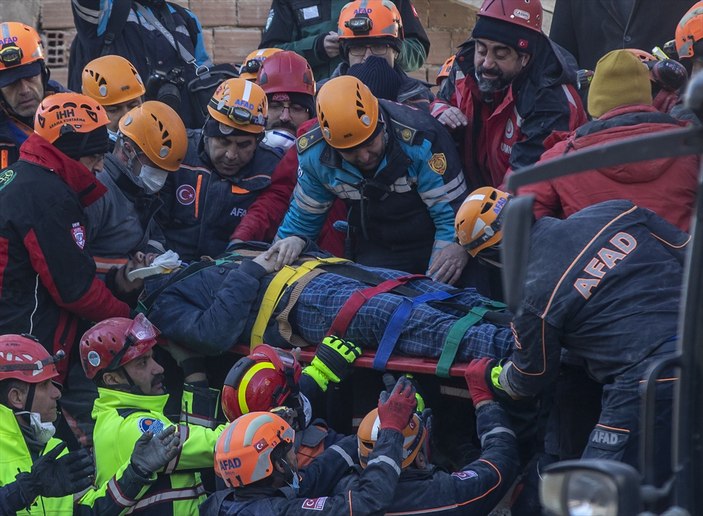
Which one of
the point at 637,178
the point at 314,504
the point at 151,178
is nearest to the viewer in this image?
the point at 314,504

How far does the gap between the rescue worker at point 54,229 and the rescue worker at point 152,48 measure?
2.19 m

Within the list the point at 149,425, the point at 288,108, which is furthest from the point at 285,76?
the point at 149,425

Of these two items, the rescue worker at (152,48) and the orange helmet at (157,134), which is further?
the rescue worker at (152,48)

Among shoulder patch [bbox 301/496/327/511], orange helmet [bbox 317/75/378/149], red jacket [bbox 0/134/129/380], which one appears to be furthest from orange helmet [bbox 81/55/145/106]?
shoulder patch [bbox 301/496/327/511]

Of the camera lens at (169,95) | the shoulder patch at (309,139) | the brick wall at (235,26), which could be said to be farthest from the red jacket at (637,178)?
the brick wall at (235,26)

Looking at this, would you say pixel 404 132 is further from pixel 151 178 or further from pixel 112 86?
pixel 112 86

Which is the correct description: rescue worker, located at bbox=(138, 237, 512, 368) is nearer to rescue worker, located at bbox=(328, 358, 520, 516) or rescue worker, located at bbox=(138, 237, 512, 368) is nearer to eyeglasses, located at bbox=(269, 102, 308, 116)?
rescue worker, located at bbox=(328, 358, 520, 516)

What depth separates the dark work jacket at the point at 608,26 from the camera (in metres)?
8.70

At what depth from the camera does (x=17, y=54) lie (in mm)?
7641

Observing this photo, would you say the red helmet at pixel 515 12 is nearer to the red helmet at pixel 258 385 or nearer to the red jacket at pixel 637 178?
the red jacket at pixel 637 178

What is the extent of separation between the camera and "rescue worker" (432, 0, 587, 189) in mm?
6984

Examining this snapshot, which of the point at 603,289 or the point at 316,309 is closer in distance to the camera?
the point at 603,289

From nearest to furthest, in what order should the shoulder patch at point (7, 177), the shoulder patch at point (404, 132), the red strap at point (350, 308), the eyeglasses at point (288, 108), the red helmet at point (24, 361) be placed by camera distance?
the red helmet at point (24, 361) < the red strap at point (350, 308) < the shoulder patch at point (7, 177) < the shoulder patch at point (404, 132) < the eyeglasses at point (288, 108)

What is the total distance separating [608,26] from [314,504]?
501 centimetres
